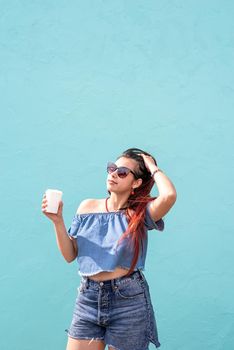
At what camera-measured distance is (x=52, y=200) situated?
96.8 inches

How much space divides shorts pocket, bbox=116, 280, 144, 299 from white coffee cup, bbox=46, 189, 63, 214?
0.43m

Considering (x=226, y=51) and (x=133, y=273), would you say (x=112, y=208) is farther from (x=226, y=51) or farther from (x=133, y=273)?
(x=226, y=51)

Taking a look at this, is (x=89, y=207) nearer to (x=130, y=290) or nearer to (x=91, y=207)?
(x=91, y=207)

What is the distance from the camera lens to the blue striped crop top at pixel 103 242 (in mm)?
2459

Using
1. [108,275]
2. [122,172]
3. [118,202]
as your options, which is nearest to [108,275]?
[108,275]

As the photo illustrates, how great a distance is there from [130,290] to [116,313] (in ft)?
0.37

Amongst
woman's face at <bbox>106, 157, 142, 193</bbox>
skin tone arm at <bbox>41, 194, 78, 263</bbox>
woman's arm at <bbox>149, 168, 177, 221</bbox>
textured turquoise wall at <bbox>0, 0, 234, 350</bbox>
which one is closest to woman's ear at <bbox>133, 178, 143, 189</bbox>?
woman's face at <bbox>106, 157, 142, 193</bbox>

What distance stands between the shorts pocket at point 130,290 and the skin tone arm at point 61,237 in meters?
0.31

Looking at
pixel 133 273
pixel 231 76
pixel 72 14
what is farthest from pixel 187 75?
pixel 133 273

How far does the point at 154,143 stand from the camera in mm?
3496

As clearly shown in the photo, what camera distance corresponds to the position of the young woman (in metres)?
2.43

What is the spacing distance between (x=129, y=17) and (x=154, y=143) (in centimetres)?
80

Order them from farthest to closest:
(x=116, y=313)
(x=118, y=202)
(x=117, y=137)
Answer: (x=117, y=137), (x=118, y=202), (x=116, y=313)

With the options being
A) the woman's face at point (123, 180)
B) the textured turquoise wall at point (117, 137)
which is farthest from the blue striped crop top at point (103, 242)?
the textured turquoise wall at point (117, 137)
